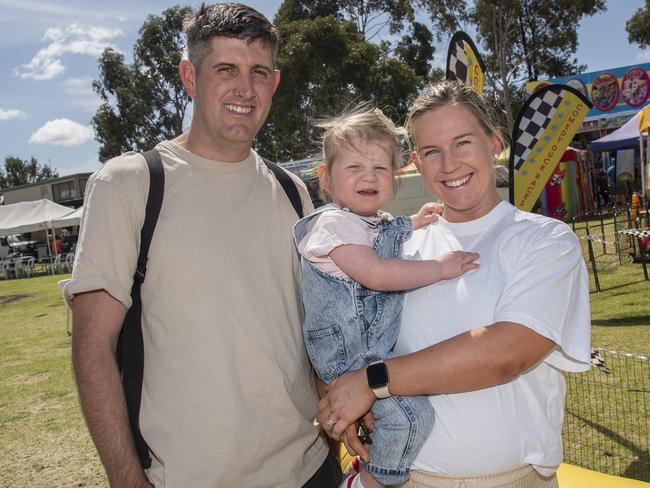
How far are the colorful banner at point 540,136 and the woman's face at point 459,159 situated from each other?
3.06 metres

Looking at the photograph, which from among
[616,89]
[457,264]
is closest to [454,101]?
[457,264]

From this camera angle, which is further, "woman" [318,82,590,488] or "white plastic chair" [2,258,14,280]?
"white plastic chair" [2,258,14,280]

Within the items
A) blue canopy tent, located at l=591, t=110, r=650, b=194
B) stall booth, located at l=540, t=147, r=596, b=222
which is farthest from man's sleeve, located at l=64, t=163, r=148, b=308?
stall booth, located at l=540, t=147, r=596, b=222

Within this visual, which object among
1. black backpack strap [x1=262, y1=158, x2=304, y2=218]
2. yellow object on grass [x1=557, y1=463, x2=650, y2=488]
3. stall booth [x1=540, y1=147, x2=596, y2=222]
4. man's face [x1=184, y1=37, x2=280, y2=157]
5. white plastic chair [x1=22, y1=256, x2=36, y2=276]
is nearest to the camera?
man's face [x1=184, y1=37, x2=280, y2=157]

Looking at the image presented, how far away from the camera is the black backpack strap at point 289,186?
2.29 m

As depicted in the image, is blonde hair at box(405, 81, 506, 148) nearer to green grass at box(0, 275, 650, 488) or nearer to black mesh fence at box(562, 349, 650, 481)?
black mesh fence at box(562, 349, 650, 481)

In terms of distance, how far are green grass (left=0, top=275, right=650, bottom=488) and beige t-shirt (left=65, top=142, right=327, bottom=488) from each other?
3.28m

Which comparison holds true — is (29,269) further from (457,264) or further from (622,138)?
(457,264)

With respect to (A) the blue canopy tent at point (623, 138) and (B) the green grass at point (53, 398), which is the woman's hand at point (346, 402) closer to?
(B) the green grass at point (53, 398)

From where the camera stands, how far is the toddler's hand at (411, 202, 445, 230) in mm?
2119

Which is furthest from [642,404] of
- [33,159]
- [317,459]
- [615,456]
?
[33,159]

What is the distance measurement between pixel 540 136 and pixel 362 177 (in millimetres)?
3303

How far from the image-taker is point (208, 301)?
1923 mm

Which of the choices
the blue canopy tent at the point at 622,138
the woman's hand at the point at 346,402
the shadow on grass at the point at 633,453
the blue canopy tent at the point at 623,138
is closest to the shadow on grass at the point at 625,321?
the shadow on grass at the point at 633,453
